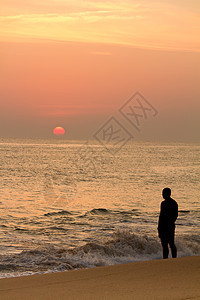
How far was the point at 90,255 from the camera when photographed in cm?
1285

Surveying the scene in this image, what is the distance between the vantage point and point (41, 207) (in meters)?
24.1

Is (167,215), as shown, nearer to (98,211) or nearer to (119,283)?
(119,283)

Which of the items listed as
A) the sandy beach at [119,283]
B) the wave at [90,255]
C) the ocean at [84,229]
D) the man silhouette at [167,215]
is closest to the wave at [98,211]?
the ocean at [84,229]

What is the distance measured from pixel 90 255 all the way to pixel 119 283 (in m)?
4.93

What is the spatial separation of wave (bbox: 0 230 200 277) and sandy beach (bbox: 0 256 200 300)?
238 cm

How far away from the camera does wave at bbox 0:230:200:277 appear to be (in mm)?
11440

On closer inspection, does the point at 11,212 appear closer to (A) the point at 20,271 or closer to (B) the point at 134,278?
(A) the point at 20,271

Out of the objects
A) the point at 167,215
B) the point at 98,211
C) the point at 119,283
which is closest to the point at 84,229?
the point at 98,211

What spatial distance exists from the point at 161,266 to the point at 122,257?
4.04 meters

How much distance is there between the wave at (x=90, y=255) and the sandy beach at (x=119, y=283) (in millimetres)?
2376

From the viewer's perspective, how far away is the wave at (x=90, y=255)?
1144cm

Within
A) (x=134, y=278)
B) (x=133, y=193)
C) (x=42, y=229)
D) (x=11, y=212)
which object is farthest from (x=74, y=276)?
(x=133, y=193)

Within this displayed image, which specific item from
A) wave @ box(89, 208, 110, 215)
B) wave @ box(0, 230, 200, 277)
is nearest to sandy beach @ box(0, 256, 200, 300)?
wave @ box(0, 230, 200, 277)

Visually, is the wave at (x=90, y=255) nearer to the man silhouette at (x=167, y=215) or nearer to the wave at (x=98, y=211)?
the man silhouette at (x=167, y=215)
